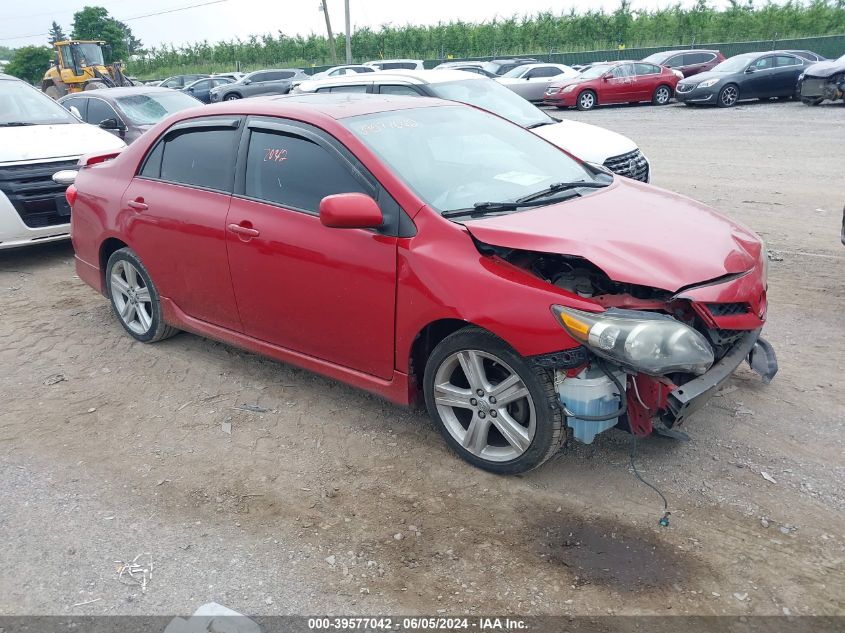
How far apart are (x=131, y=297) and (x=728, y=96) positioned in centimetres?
1986

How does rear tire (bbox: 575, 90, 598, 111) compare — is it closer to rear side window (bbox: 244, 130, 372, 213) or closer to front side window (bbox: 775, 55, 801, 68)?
front side window (bbox: 775, 55, 801, 68)

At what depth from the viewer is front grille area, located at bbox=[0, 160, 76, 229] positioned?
736cm

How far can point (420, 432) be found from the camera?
4164 millimetres

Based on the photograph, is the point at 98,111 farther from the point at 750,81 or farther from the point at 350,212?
the point at 750,81

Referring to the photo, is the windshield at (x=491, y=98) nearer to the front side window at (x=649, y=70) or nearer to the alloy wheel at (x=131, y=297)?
the alloy wheel at (x=131, y=297)

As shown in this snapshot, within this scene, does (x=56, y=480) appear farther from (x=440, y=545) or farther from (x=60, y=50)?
(x=60, y=50)

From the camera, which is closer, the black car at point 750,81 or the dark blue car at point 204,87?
the black car at point 750,81

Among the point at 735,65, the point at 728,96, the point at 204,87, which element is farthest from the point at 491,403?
the point at 204,87

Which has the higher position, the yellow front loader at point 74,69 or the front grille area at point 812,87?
the yellow front loader at point 74,69

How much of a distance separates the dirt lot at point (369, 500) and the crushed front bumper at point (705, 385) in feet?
1.41

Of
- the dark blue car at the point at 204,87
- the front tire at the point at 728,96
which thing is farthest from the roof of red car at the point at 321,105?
the dark blue car at the point at 204,87

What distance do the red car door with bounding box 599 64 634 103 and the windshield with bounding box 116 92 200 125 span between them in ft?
50.1

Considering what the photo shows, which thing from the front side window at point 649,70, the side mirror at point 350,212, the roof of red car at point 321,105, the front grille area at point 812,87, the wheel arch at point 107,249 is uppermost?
the roof of red car at point 321,105

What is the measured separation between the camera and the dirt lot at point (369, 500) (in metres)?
2.96
